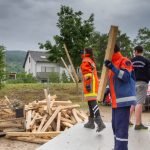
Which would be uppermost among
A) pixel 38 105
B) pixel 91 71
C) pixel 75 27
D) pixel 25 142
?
pixel 75 27

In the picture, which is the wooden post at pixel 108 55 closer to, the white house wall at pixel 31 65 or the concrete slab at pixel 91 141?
the concrete slab at pixel 91 141

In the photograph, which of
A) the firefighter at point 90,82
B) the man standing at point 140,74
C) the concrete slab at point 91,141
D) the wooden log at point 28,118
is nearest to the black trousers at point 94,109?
the firefighter at point 90,82

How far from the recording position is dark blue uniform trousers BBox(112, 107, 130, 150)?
5980mm

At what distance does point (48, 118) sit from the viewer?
11.7 meters

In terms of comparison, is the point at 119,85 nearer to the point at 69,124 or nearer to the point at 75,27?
the point at 69,124

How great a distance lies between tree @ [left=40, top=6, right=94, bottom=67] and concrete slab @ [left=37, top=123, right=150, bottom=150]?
17.2 metres

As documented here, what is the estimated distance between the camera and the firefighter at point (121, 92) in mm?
5875

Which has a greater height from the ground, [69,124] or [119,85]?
[119,85]

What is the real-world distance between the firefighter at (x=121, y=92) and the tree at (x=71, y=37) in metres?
19.2

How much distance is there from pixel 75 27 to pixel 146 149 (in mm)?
19765

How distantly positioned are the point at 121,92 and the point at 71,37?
19976mm

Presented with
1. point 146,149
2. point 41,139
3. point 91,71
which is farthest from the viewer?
point 41,139

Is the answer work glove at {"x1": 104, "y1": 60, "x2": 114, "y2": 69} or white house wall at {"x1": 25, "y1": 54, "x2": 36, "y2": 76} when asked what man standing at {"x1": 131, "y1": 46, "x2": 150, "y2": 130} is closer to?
work glove at {"x1": 104, "y1": 60, "x2": 114, "y2": 69}

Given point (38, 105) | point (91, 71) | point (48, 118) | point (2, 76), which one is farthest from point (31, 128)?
point (2, 76)
